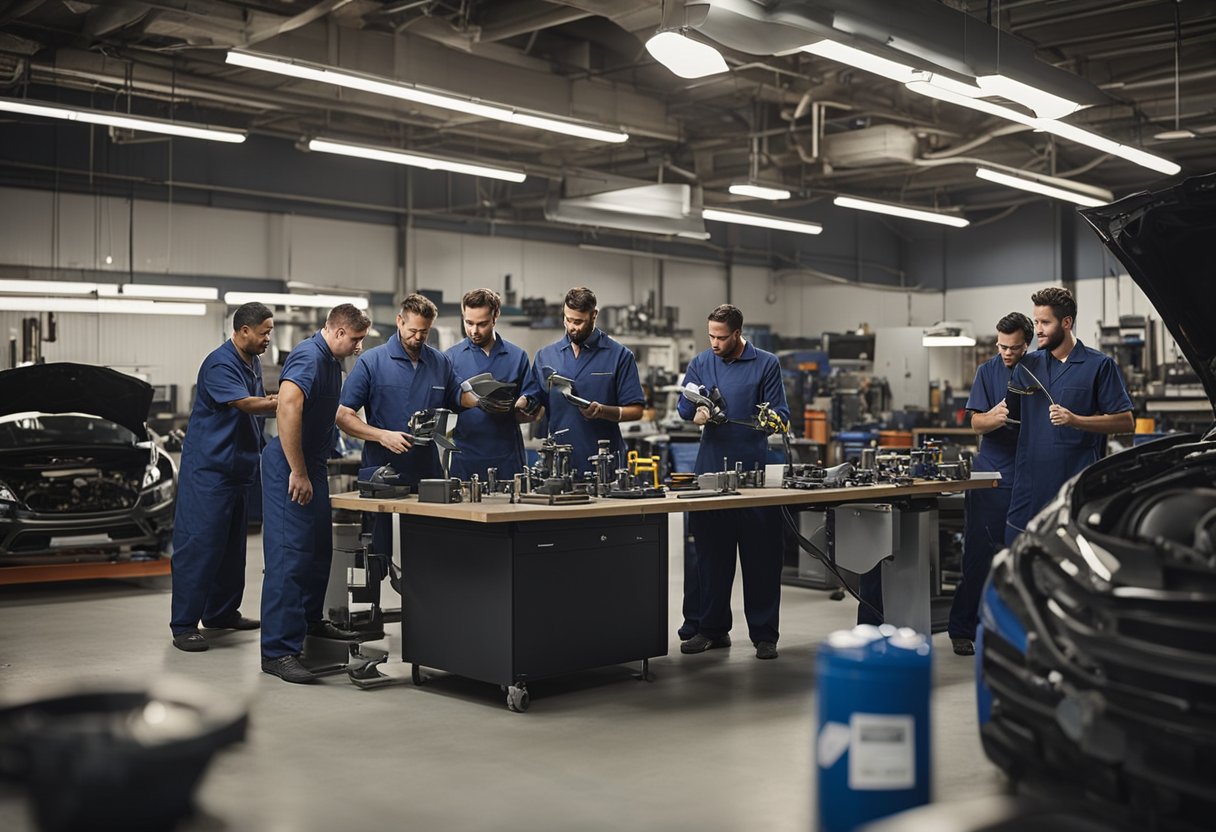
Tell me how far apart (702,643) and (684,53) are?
8.25 feet

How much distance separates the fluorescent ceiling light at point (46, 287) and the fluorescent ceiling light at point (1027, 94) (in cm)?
646

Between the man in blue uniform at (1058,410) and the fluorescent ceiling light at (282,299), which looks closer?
the man in blue uniform at (1058,410)

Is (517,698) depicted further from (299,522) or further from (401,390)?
(401,390)

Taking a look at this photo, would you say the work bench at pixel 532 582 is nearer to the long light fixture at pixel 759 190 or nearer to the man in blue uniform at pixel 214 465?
the man in blue uniform at pixel 214 465

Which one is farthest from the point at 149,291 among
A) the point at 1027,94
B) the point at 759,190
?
the point at 1027,94

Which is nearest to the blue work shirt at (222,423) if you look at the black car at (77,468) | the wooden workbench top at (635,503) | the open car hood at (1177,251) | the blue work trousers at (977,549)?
the wooden workbench top at (635,503)

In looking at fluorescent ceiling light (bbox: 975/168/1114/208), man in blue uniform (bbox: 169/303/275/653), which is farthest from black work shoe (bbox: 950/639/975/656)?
fluorescent ceiling light (bbox: 975/168/1114/208)

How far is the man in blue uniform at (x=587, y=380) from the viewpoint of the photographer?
5.20 m

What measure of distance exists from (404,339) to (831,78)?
580cm

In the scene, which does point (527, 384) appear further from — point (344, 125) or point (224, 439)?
point (344, 125)

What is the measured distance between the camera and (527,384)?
5.36 meters

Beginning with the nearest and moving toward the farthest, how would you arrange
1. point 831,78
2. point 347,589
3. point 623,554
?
point 623,554 → point 347,589 → point 831,78

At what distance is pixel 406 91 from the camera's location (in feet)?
22.7

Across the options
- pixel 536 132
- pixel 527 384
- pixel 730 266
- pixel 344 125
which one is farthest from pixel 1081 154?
pixel 527 384
